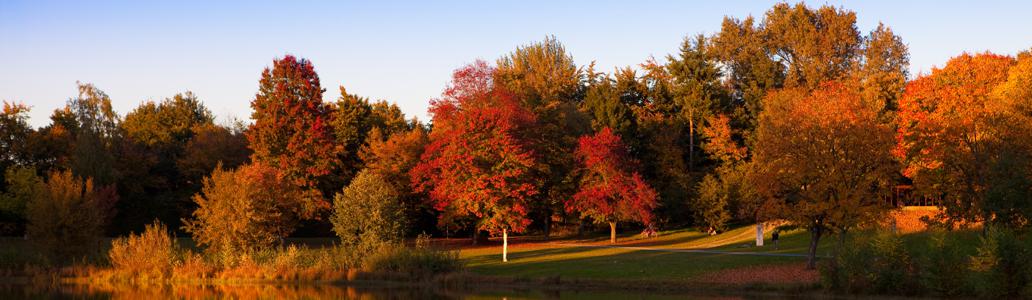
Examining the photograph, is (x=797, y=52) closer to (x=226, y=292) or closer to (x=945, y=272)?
(x=945, y=272)

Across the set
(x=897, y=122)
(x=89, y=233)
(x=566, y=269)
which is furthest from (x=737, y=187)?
(x=89, y=233)

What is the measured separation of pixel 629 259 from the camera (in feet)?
161

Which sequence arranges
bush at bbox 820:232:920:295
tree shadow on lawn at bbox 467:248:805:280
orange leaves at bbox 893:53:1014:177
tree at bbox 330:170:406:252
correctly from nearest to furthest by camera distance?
bush at bbox 820:232:920:295 < tree shadow on lawn at bbox 467:248:805:280 < orange leaves at bbox 893:53:1014:177 < tree at bbox 330:170:406:252

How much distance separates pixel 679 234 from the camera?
71.7 meters

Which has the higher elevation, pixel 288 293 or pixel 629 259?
pixel 629 259

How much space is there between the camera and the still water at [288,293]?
38812mm

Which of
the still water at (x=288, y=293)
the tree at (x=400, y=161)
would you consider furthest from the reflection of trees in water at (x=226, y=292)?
the tree at (x=400, y=161)

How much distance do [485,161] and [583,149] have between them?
1036cm

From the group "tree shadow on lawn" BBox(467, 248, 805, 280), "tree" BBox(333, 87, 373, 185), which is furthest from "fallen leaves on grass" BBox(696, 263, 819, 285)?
"tree" BBox(333, 87, 373, 185)

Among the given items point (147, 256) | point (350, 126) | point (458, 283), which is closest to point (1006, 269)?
point (458, 283)

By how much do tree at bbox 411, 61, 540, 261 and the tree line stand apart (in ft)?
0.45

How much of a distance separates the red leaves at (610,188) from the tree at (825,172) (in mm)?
22983

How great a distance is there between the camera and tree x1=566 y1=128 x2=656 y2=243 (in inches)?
2576

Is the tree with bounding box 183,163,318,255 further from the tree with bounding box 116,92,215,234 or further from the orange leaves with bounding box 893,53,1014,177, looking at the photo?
the orange leaves with bounding box 893,53,1014,177
